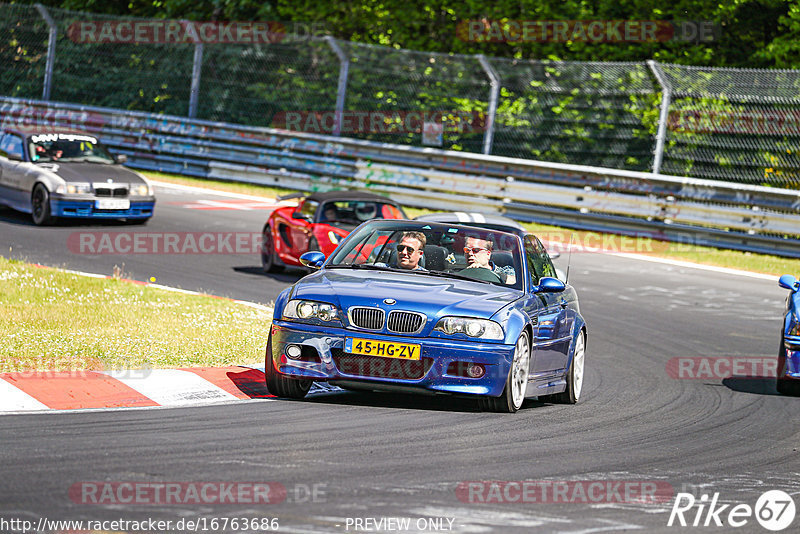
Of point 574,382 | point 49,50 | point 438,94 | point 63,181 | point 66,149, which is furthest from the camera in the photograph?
point 49,50

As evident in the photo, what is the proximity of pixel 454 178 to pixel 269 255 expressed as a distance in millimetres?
7405

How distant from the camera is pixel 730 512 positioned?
21.0 ft

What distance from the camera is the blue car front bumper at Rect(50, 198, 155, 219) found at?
1906 centimetres

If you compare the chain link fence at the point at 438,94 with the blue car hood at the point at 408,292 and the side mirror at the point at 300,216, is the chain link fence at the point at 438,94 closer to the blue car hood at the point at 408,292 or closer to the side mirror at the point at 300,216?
the side mirror at the point at 300,216

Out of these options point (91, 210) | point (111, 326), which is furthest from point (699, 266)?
point (111, 326)

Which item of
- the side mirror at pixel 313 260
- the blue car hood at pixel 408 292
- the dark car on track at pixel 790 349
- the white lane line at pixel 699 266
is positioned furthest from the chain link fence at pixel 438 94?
the blue car hood at pixel 408 292

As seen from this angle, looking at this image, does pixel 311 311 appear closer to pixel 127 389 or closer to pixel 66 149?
pixel 127 389

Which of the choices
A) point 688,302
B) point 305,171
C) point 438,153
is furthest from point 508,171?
point 688,302

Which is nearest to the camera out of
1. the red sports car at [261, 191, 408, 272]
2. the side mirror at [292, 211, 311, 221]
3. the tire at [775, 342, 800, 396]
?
the tire at [775, 342, 800, 396]

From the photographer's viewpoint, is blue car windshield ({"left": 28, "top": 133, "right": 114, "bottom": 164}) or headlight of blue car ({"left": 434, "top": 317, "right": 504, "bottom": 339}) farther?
blue car windshield ({"left": 28, "top": 133, "right": 114, "bottom": 164})

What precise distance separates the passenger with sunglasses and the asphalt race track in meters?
0.97

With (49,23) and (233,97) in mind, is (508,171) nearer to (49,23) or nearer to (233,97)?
(233,97)

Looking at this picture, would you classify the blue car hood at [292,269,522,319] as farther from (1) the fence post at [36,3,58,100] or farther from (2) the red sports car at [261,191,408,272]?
(1) the fence post at [36,3,58,100]

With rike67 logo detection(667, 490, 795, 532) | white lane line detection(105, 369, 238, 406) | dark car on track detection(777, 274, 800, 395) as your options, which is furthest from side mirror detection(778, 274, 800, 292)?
white lane line detection(105, 369, 238, 406)
